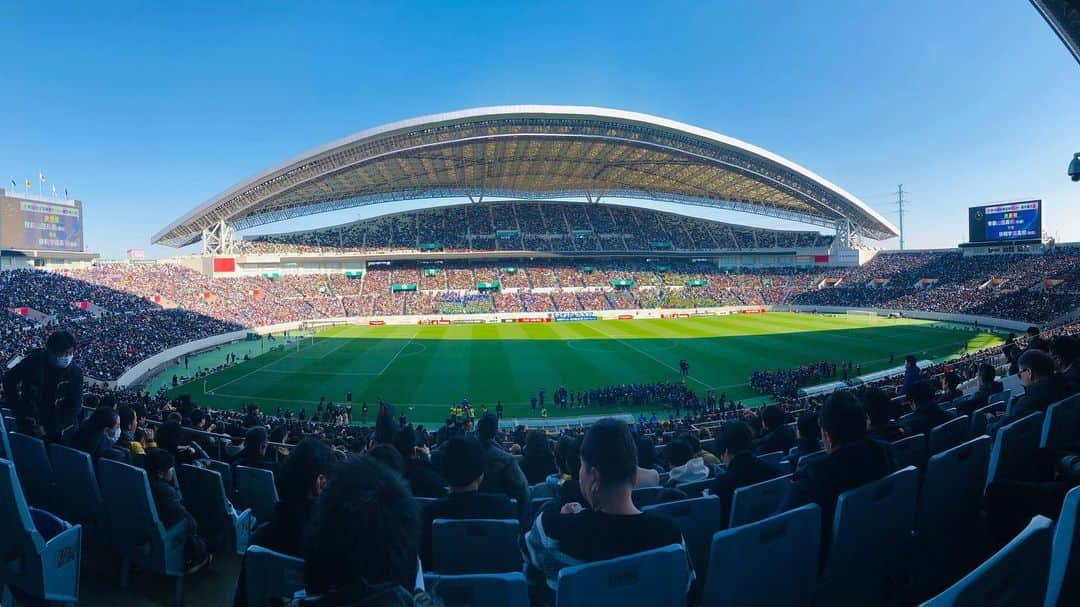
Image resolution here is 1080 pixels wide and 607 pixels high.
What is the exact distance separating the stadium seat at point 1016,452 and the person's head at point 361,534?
4115 millimetres

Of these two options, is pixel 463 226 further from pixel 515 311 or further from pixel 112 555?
pixel 112 555

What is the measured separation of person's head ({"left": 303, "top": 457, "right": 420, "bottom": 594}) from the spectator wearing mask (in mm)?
6183

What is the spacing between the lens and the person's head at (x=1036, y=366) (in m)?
5.38

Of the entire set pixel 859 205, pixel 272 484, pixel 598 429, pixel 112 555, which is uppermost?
pixel 859 205

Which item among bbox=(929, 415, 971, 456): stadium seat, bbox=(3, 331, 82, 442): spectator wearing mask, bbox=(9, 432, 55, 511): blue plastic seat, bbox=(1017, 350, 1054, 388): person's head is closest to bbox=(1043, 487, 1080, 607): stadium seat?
bbox=(929, 415, 971, 456): stadium seat

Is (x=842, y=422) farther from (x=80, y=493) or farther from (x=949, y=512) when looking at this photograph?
(x=80, y=493)

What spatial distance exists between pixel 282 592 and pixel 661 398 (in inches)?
929

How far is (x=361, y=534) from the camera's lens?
1709 mm

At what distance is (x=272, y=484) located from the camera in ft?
18.0

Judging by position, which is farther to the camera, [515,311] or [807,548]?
[515,311]

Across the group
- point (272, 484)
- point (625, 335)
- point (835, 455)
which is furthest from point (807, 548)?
point (625, 335)

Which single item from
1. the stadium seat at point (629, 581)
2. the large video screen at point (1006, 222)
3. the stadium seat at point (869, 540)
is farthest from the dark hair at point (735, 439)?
the large video screen at point (1006, 222)

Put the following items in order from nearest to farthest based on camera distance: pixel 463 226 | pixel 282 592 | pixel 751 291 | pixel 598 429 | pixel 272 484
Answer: pixel 282 592
pixel 598 429
pixel 272 484
pixel 751 291
pixel 463 226

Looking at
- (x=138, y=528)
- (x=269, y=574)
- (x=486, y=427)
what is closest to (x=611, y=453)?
(x=269, y=574)
